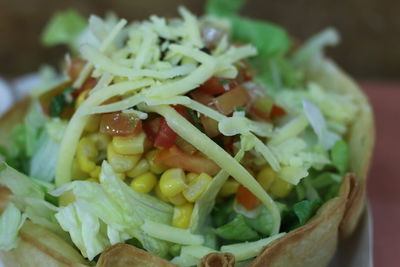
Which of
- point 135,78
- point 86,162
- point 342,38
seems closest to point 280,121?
point 135,78

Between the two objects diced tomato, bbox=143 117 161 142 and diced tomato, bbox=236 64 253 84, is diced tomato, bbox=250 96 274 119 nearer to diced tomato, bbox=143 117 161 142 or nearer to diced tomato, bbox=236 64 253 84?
diced tomato, bbox=236 64 253 84

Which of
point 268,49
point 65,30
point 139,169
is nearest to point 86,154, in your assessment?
point 139,169

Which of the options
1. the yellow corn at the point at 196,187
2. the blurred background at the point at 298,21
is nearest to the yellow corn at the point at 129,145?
the yellow corn at the point at 196,187

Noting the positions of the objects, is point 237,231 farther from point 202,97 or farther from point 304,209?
point 202,97

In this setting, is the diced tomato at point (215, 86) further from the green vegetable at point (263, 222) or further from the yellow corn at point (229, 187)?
the green vegetable at point (263, 222)

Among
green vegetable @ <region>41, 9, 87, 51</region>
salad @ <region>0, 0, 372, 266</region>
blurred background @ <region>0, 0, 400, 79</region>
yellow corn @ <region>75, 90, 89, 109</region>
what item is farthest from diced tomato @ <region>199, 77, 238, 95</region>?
blurred background @ <region>0, 0, 400, 79</region>

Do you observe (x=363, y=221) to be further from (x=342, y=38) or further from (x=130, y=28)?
(x=342, y=38)
